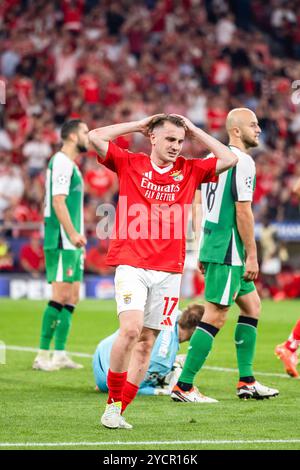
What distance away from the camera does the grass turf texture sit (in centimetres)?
731

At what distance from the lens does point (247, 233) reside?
9453 millimetres

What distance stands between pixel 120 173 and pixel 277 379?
3.77m

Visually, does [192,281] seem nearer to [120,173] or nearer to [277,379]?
[277,379]

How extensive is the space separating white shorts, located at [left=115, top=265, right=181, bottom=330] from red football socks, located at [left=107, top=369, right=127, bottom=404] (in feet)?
1.45

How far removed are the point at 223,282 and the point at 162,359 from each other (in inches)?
37.4

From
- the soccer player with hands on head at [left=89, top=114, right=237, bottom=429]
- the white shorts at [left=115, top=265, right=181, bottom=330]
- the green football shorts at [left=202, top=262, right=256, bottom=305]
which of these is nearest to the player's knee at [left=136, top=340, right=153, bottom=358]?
the soccer player with hands on head at [left=89, top=114, right=237, bottom=429]

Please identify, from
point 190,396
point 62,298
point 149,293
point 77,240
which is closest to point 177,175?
point 149,293

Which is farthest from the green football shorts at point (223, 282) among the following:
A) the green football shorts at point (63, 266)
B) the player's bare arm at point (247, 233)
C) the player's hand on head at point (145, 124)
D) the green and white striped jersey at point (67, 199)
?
the green and white striped jersey at point (67, 199)

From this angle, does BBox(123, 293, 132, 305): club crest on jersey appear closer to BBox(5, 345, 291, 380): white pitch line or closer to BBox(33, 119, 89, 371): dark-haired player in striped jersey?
BBox(5, 345, 291, 380): white pitch line

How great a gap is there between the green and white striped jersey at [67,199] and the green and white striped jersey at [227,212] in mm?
2867

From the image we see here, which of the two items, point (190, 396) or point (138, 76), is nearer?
point (190, 396)

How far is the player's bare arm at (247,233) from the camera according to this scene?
9.41 metres

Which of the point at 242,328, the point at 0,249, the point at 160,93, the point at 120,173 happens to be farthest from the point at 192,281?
the point at 120,173

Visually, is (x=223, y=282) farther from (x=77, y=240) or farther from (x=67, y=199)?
(x=67, y=199)
